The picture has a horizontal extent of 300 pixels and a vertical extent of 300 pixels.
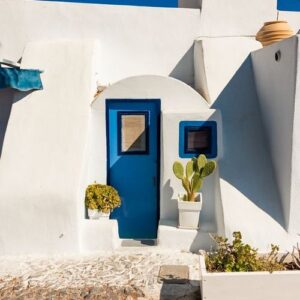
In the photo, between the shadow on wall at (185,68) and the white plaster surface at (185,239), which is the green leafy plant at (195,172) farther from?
the shadow on wall at (185,68)

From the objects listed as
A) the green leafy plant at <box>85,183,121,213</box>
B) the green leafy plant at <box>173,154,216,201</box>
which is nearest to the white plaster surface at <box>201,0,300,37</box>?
the green leafy plant at <box>173,154,216,201</box>

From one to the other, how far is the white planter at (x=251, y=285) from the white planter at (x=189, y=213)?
2267 mm

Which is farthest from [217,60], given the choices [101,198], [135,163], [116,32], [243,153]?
[101,198]

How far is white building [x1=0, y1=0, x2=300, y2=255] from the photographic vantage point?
264 inches

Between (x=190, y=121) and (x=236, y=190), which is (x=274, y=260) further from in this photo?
(x=190, y=121)

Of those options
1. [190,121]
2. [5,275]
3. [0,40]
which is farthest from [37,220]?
[0,40]

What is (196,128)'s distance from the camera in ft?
25.0

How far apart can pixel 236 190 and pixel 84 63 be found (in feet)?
13.6

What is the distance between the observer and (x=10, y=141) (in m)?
7.39

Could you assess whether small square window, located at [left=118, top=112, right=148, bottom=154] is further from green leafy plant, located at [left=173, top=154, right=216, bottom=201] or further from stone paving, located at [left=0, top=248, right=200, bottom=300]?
stone paving, located at [left=0, top=248, right=200, bottom=300]

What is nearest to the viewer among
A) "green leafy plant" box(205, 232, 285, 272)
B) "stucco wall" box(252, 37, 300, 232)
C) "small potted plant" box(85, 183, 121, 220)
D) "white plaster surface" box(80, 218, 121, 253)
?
"green leafy plant" box(205, 232, 285, 272)

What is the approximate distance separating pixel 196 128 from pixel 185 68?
101 inches

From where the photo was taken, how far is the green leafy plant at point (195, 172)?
23.3ft

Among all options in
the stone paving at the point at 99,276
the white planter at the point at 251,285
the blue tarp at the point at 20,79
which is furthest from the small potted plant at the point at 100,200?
the white planter at the point at 251,285
